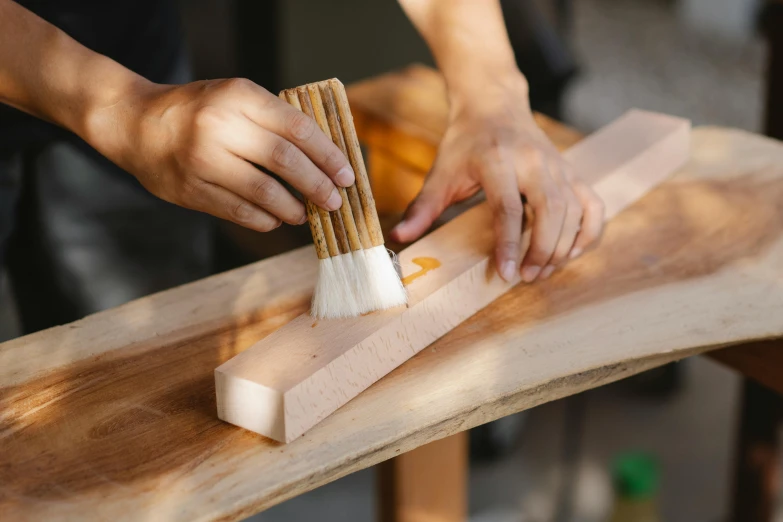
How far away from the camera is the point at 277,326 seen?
86cm

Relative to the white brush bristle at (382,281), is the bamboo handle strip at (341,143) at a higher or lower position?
higher

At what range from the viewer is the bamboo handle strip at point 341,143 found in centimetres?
77

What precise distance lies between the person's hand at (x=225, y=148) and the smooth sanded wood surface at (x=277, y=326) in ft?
0.54

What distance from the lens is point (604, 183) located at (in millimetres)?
1054

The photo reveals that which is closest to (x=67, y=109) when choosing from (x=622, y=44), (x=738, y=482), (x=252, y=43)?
→ (x=738, y=482)

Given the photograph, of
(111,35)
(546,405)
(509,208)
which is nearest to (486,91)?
(509,208)

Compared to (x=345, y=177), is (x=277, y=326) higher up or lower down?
lower down

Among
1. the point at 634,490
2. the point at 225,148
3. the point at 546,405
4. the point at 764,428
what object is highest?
the point at 225,148

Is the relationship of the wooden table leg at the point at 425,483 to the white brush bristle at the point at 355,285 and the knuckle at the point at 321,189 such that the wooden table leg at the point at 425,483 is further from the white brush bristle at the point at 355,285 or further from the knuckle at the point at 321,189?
the knuckle at the point at 321,189

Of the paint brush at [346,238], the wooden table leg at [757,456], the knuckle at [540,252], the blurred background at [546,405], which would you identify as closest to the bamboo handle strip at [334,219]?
the paint brush at [346,238]

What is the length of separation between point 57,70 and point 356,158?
0.29m

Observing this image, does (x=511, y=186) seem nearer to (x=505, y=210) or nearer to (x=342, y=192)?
(x=505, y=210)

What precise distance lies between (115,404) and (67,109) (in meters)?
0.28

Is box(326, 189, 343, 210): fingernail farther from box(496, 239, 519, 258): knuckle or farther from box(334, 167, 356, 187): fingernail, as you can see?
box(496, 239, 519, 258): knuckle
